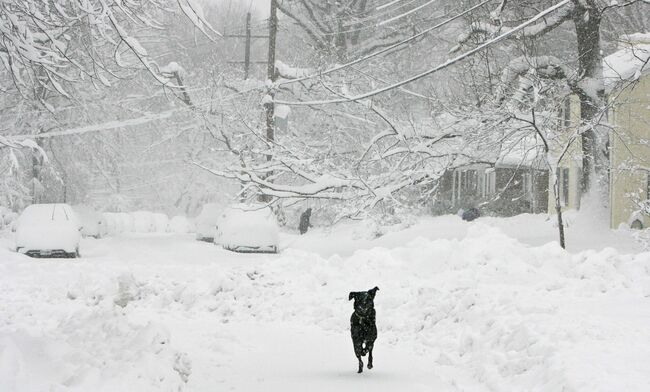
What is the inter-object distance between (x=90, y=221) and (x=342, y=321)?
26.9 meters

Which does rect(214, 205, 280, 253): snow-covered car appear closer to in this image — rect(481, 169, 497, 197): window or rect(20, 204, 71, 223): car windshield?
rect(20, 204, 71, 223): car windshield

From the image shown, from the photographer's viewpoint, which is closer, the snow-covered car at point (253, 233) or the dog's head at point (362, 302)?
the dog's head at point (362, 302)

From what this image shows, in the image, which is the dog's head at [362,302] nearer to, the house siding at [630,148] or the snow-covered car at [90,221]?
the house siding at [630,148]

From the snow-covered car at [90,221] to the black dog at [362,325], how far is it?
30.2 m

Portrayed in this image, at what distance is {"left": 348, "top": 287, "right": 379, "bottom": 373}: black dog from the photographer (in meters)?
9.06

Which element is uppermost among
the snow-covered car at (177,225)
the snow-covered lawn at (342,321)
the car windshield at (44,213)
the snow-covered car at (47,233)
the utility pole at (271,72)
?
the utility pole at (271,72)

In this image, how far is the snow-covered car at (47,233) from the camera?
25641 mm

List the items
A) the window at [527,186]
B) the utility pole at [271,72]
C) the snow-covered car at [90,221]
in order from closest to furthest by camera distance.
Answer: the utility pole at [271,72] → the snow-covered car at [90,221] → the window at [527,186]

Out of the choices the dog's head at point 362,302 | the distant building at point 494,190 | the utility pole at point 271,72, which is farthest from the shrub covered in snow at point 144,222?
the dog's head at point 362,302

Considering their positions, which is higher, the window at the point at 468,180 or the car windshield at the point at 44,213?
the window at the point at 468,180

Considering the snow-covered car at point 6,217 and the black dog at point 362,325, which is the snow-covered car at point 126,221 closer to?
the snow-covered car at point 6,217

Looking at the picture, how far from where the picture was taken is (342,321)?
1370cm

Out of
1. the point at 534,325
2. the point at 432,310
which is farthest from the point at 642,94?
the point at 534,325

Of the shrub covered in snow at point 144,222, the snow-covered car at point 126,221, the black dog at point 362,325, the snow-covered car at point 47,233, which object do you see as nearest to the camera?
the black dog at point 362,325
